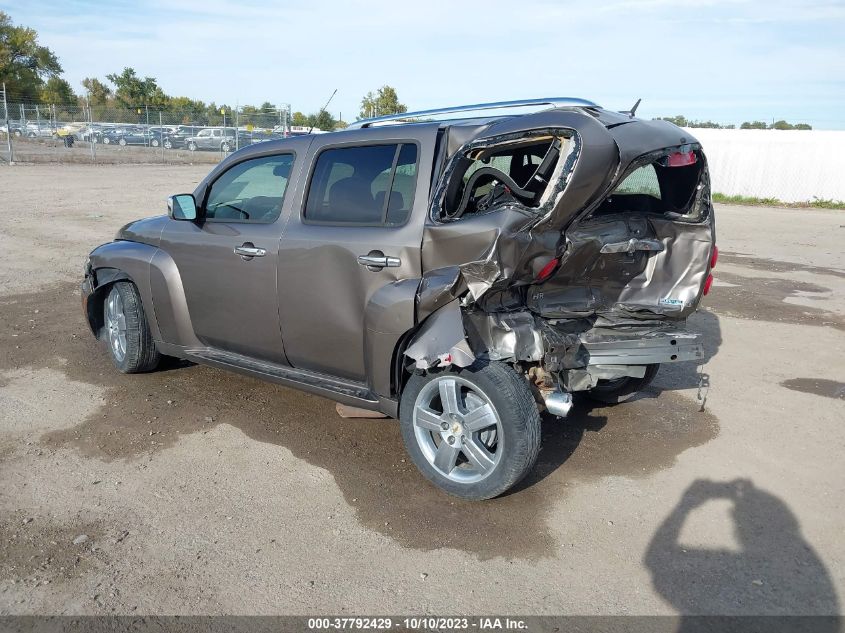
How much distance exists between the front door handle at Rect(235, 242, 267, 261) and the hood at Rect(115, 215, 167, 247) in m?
0.96

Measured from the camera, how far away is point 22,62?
5981cm

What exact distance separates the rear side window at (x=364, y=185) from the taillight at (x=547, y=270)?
0.82 m

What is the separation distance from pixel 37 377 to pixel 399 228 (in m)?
3.45

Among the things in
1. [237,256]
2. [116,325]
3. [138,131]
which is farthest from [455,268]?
[138,131]

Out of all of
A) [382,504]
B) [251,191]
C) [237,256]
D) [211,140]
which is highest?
[211,140]

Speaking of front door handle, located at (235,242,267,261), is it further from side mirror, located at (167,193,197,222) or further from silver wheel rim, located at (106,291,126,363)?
silver wheel rim, located at (106,291,126,363)

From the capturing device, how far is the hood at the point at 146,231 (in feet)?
17.1

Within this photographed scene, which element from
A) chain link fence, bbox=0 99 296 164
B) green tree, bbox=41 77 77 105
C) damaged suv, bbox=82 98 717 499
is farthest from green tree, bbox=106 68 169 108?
damaged suv, bbox=82 98 717 499

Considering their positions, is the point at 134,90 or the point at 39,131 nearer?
the point at 39,131

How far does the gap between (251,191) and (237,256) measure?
539 millimetres

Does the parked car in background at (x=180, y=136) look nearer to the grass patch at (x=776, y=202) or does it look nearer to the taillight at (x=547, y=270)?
the grass patch at (x=776, y=202)

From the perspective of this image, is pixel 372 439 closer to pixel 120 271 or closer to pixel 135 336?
pixel 135 336

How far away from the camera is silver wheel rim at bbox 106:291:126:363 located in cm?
547

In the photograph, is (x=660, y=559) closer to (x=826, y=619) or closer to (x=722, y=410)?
(x=826, y=619)
